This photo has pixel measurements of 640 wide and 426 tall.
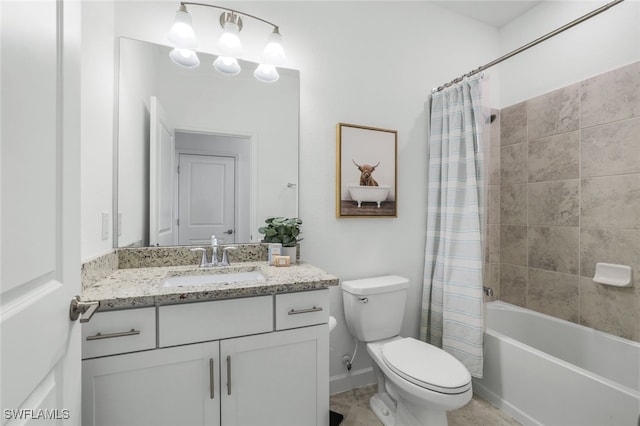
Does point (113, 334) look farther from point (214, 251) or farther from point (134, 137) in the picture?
point (134, 137)

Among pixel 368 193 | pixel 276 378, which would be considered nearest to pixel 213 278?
pixel 276 378

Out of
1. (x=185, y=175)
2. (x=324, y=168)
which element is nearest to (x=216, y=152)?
A: (x=185, y=175)

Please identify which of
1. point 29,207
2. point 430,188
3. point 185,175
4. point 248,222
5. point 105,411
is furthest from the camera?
point 430,188

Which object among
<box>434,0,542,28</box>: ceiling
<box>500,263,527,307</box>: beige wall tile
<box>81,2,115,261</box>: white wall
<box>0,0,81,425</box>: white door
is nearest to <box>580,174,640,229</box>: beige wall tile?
<box>500,263,527,307</box>: beige wall tile

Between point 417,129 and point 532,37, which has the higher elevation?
point 532,37

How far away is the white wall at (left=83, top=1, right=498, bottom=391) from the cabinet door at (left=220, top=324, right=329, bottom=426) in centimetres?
62

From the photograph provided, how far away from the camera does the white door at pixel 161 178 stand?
5.17 ft

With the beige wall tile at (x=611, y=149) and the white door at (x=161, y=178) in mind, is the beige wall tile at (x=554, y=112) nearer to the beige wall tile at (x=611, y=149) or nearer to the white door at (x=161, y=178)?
the beige wall tile at (x=611, y=149)

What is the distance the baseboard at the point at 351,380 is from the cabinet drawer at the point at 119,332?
1279 mm

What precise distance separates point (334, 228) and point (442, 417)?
1.15 meters

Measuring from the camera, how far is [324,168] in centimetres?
194

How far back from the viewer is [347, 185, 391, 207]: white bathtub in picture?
2.00 m

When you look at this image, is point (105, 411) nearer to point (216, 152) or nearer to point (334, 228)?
point (216, 152)

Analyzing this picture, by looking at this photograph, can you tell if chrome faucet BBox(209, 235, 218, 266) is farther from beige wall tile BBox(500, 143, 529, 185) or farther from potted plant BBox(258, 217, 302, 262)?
beige wall tile BBox(500, 143, 529, 185)
